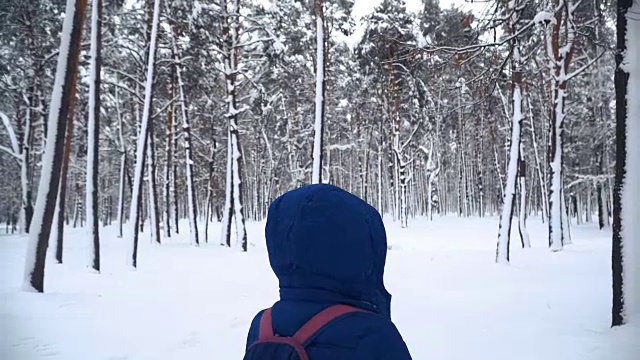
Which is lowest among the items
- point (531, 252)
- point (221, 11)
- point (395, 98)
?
point (531, 252)

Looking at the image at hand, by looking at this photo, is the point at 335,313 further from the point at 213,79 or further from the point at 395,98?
the point at 395,98

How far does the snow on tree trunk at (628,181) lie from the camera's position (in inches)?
254

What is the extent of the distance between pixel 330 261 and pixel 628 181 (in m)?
6.47

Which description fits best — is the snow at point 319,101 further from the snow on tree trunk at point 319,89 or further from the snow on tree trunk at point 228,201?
the snow on tree trunk at point 228,201

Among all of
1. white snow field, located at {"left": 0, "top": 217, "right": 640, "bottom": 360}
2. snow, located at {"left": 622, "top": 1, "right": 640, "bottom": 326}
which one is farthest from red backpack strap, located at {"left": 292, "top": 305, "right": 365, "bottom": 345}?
snow, located at {"left": 622, "top": 1, "right": 640, "bottom": 326}

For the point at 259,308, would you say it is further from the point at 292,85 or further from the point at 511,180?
the point at 292,85

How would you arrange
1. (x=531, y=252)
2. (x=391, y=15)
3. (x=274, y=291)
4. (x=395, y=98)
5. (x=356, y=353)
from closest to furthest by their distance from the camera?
1. (x=356, y=353)
2. (x=274, y=291)
3. (x=531, y=252)
4. (x=391, y=15)
5. (x=395, y=98)

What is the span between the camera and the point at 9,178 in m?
38.9

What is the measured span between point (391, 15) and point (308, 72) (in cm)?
595

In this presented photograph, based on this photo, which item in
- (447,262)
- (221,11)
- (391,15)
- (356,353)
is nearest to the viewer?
(356,353)

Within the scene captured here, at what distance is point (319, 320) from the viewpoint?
153 cm

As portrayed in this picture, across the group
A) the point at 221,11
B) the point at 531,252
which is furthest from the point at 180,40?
the point at 531,252

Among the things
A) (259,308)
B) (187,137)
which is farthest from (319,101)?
(187,137)

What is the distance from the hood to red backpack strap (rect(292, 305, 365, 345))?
1.9 inches
